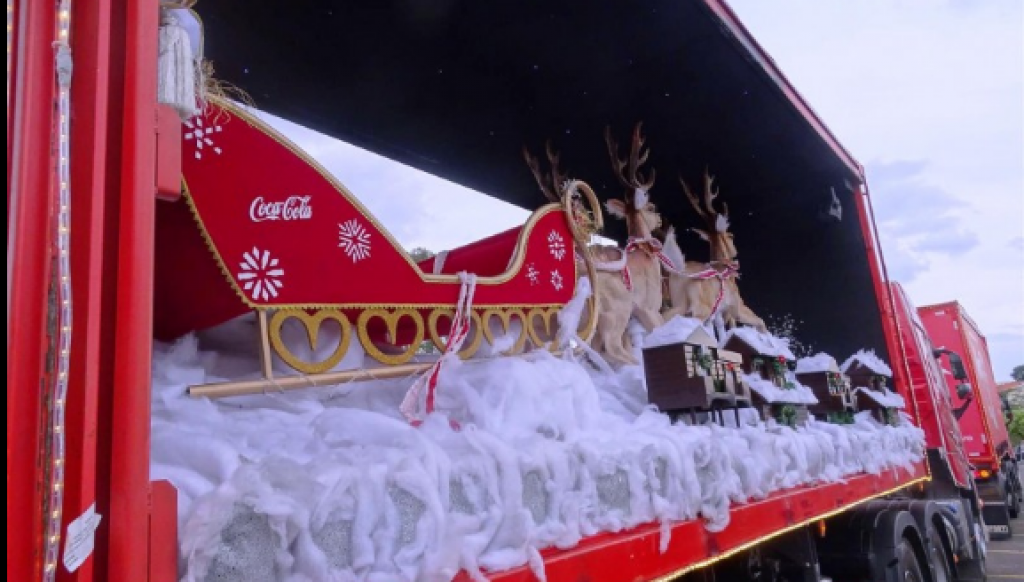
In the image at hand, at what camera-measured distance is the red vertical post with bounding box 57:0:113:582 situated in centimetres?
69

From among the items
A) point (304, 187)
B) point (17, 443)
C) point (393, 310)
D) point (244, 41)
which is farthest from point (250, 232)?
point (244, 41)

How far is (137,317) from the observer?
0.78m

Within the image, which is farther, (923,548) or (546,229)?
(923,548)

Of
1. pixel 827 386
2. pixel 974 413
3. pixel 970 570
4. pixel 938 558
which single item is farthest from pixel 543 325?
pixel 974 413

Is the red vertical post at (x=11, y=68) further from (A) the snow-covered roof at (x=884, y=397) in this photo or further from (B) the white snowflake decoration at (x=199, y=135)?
(A) the snow-covered roof at (x=884, y=397)

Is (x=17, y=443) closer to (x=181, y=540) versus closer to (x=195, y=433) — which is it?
(x=181, y=540)

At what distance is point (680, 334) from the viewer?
7.10ft

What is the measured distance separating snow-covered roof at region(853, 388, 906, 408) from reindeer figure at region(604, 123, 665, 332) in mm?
1136

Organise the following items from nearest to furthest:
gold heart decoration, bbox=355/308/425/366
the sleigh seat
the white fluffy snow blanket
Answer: the white fluffy snow blanket
gold heart decoration, bbox=355/308/425/366
the sleigh seat

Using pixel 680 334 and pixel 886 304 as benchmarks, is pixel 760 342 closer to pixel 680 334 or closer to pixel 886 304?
pixel 680 334

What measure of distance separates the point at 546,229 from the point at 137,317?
5.38ft

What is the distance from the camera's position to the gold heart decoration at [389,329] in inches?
65.3

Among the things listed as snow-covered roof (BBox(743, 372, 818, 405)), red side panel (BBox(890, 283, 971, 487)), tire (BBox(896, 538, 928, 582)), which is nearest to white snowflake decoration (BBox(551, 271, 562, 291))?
snow-covered roof (BBox(743, 372, 818, 405))

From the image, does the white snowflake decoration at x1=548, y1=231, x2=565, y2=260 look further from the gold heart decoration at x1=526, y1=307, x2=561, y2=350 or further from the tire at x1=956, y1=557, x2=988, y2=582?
the tire at x1=956, y1=557, x2=988, y2=582
